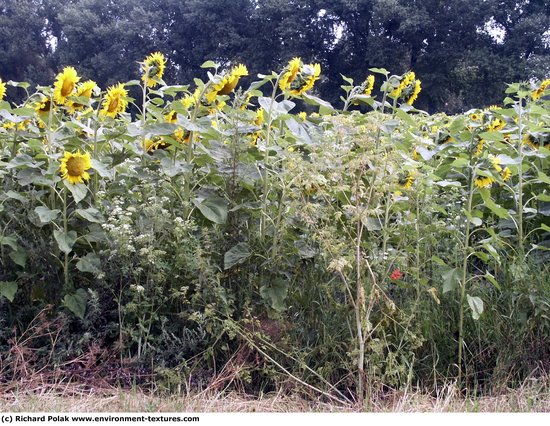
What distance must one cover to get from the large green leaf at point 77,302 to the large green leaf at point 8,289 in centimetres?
18

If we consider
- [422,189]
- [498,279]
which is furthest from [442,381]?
[422,189]

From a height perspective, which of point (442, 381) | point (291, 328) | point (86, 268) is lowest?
point (442, 381)

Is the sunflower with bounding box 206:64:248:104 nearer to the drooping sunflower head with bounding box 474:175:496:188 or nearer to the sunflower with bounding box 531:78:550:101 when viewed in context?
the drooping sunflower head with bounding box 474:175:496:188

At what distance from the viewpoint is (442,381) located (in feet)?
8.29

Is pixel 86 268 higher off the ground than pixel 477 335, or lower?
higher

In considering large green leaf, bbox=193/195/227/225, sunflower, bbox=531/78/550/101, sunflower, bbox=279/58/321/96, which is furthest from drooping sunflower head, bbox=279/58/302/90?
sunflower, bbox=531/78/550/101

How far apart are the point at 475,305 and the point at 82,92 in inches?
65.0

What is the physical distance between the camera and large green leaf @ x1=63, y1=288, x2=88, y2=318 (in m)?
2.55

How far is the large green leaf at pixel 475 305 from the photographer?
7.89ft

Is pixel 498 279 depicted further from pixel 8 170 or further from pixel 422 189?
pixel 8 170

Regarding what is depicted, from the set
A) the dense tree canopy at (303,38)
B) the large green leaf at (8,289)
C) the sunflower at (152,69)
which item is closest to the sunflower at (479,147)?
the sunflower at (152,69)

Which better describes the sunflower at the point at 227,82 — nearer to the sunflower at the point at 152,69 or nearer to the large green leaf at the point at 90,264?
the sunflower at the point at 152,69

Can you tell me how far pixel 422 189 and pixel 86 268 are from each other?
1.21 meters

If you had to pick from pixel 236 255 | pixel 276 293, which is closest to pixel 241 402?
pixel 276 293
